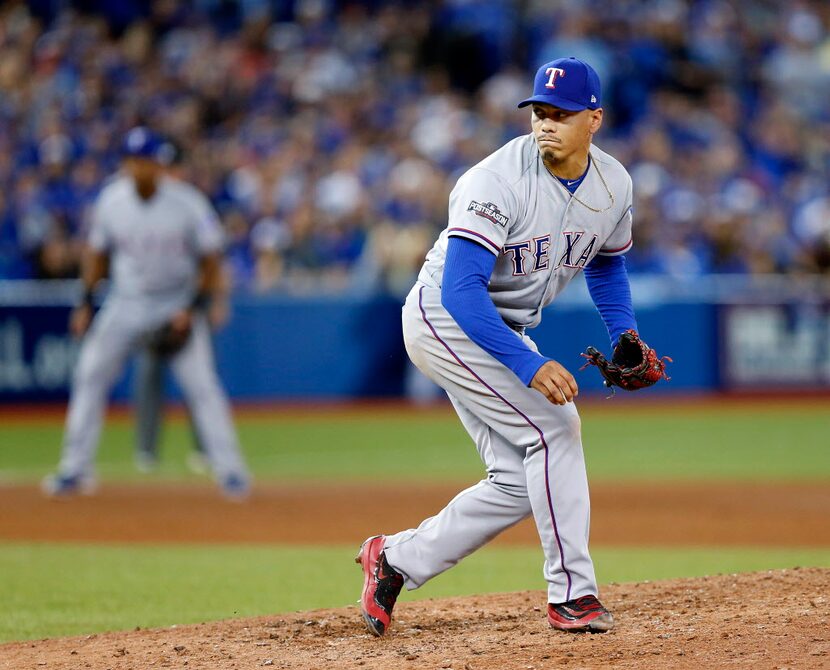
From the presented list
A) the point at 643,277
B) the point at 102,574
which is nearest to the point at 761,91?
the point at 643,277

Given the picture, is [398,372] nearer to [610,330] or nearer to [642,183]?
[642,183]

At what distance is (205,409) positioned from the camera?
9.61 metres

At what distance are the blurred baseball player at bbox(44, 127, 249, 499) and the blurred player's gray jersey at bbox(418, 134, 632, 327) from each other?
15.8 feet

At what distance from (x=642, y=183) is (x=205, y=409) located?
390 inches

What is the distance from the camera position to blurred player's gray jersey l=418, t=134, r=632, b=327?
4695 mm

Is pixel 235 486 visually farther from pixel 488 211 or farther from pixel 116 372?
pixel 488 211

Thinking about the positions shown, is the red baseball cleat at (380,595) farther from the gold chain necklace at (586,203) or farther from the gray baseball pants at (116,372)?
the gray baseball pants at (116,372)

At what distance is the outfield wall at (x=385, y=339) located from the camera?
15.5 m

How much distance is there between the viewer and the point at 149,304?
9.85 metres

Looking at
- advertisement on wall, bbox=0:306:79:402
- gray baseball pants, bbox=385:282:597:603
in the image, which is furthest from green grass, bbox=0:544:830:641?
advertisement on wall, bbox=0:306:79:402

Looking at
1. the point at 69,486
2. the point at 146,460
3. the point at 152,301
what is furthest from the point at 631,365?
the point at 146,460

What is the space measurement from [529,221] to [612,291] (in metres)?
0.66

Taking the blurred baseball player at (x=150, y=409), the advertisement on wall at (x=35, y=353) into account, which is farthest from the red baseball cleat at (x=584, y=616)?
the advertisement on wall at (x=35, y=353)

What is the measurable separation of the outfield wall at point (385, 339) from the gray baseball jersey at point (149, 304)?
595 centimetres
